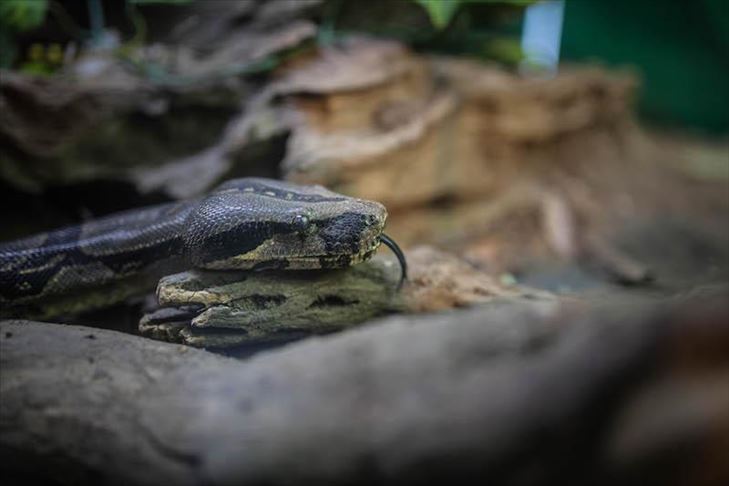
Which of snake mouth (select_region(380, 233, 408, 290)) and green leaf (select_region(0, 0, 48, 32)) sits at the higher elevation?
green leaf (select_region(0, 0, 48, 32))

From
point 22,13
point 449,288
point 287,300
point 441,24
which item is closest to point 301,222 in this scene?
point 287,300

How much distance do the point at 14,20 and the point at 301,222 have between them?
2878 millimetres

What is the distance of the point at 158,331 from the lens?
101 inches

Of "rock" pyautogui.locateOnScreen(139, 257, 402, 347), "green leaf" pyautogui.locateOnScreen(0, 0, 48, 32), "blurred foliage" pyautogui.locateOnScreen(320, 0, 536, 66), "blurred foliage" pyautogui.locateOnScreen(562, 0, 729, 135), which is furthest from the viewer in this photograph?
"blurred foliage" pyautogui.locateOnScreen(562, 0, 729, 135)

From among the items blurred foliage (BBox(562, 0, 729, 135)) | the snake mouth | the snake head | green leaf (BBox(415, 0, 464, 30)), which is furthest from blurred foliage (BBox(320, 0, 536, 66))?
the snake head

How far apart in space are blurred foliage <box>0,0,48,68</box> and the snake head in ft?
7.74

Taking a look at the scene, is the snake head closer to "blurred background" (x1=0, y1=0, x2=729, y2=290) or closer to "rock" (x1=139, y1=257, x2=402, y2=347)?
"rock" (x1=139, y1=257, x2=402, y2=347)

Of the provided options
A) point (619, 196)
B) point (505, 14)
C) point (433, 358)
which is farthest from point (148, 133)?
point (619, 196)

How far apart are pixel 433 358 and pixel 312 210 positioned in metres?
1.24

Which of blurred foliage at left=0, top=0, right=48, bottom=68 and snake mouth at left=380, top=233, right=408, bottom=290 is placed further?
blurred foliage at left=0, top=0, right=48, bottom=68

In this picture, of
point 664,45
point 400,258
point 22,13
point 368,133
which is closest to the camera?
point 400,258

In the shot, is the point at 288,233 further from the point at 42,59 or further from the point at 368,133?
the point at 42,59

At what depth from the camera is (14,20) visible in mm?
3947

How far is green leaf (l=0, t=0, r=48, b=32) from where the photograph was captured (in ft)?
12.7
